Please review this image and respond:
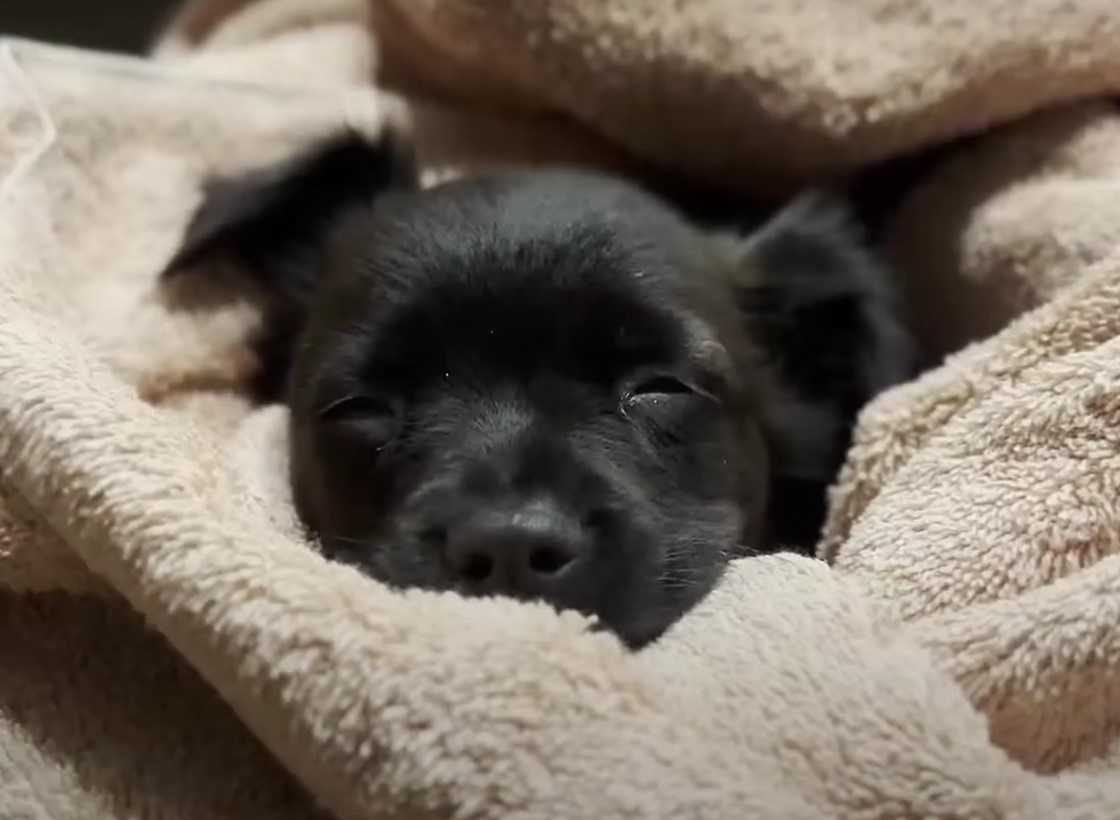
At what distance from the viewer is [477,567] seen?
938 millimetres

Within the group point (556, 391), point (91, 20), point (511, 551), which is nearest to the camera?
point (511, 551)

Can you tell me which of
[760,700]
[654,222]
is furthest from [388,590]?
[654,222]

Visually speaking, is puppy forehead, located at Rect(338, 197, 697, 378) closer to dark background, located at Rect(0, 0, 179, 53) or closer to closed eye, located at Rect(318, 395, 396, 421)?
closed eye, located at Rect(318, 395, 396, 421)

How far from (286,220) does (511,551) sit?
579 millimetres

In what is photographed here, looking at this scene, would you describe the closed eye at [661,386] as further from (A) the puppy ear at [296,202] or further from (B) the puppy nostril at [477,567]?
(A) the puppy ear at [296,202]

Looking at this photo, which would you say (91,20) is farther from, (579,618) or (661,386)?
(579,618)

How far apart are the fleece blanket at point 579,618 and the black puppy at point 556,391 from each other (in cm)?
7

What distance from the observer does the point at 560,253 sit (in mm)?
1130

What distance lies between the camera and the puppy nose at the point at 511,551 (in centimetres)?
93

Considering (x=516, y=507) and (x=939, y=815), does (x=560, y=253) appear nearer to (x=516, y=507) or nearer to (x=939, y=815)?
(x=516, y=507)

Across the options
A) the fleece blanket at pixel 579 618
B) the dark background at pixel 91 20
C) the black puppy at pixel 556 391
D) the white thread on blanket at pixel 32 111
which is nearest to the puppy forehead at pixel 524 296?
the black puppy at pixel 556 391

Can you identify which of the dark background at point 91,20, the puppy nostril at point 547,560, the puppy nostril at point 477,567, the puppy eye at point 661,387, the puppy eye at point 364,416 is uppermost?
the dark background at point 91,20

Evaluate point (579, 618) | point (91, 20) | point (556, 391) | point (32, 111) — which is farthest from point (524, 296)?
point (91, 20)

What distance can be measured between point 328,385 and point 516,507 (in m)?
0.25
